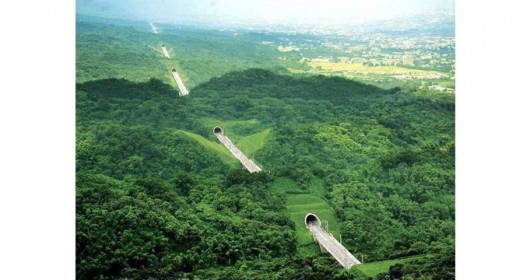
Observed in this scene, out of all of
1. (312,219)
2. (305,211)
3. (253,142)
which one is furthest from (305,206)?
(253,142)

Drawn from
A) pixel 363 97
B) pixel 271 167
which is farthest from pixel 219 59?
pixel 271 167

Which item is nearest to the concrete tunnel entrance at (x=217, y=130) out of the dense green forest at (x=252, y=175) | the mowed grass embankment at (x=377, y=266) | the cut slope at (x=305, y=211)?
the dense green forest at (x=252, y=175)

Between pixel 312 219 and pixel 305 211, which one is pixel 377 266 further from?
pixel 305 211

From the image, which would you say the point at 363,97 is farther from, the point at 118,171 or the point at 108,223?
the point at 108,223

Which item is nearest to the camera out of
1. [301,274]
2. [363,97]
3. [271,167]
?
[301,274]

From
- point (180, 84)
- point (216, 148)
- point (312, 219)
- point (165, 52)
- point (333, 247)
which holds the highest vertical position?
point (165, 52)

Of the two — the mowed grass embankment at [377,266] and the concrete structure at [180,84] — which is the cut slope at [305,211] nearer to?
the mowed grass embankment at [377,266]

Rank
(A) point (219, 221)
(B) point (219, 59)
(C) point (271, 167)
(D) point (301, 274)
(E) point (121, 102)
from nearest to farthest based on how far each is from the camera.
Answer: (D) point (301, 274) < (A) point (219, 221) < (C) point (271, 167) < (E) point (121, 102) < (B) point (219, 59)
